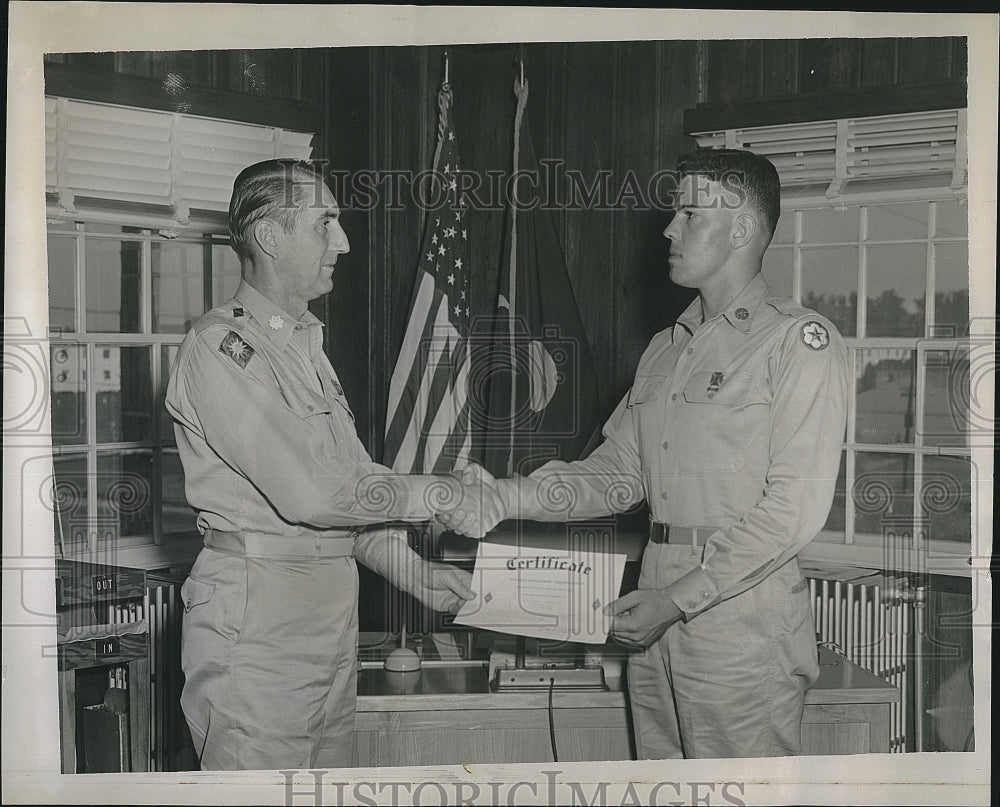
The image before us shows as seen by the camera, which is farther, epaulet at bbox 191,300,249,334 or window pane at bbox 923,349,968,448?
window pane at bbox 923,349,968,448

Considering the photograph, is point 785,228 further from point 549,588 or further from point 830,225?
point 549,588

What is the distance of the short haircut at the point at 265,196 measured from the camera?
8.08ft

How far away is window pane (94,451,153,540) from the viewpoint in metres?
2.49

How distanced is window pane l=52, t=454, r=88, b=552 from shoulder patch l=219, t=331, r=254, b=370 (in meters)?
0.46

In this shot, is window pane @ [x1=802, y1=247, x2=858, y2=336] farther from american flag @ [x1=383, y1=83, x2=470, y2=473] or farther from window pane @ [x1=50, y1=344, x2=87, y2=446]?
window pane @ [x1=50, y1=344, x2=87, y2=446]

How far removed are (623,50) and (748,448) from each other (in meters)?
1.01

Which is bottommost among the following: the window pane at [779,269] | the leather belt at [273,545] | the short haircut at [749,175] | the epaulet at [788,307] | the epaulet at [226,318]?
the leather belt at [273,545]

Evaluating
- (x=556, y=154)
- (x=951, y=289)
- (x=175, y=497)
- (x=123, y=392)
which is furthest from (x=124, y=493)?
(x=951, y=289)

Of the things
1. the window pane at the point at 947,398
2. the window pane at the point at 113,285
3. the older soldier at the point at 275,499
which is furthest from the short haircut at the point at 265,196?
the window pane at the point at 947,398

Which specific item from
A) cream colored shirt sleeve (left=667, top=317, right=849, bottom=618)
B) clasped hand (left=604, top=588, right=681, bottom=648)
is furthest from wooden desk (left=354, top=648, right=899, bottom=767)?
cream colored shirt sleeve (left=667, top=317, right=849, bottom=618)

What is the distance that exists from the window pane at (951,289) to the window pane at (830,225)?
228mm

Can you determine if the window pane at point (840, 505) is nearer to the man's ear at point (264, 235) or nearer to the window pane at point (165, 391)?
the man's ear at point (264, 235)

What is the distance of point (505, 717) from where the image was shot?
2.55 metres

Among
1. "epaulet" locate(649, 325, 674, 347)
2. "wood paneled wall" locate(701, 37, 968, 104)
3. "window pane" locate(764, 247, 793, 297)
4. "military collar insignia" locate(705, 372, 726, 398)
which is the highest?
"wood paneled wall" locate(701, 37, 968, 104)
